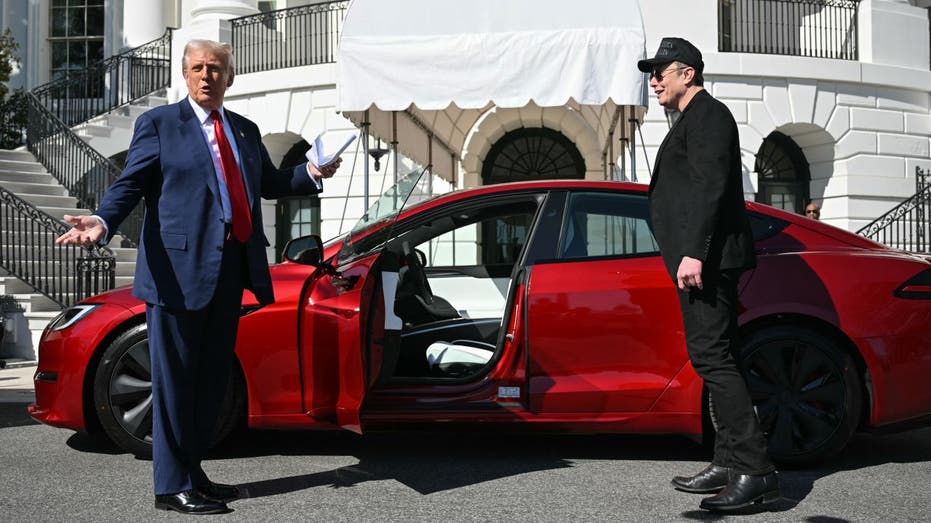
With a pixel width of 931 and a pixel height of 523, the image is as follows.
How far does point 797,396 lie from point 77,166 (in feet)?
43.5

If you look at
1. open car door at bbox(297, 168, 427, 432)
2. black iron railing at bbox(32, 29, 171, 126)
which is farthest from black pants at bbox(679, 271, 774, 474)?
black iron railing at bbox(32, 29, 171, 126)

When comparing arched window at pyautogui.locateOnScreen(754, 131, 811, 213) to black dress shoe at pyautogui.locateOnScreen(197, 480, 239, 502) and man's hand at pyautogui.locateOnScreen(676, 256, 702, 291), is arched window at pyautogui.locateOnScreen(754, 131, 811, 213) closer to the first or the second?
man's hand at pyautogui.locateOnScreen(676, 256, 702, 291)

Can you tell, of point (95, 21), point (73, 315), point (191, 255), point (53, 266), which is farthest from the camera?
point (95, 21)

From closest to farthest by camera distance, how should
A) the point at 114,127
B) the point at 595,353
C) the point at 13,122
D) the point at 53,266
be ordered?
the point at 595,353 → the point at 53,266 → the point at 114,127 → the point at 13,122

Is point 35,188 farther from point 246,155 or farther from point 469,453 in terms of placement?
point 246,155

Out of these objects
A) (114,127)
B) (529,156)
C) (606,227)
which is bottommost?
(606,227)

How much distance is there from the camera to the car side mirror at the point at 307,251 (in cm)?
416

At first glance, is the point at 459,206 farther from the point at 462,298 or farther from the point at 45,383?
the point at 45,383

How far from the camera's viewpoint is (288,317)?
4.25 meters

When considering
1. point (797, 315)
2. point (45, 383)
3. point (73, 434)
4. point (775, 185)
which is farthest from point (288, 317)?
point (775, 185)

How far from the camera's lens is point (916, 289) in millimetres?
4316

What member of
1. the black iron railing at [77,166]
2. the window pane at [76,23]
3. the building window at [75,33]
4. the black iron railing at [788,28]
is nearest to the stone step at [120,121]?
the black iron railing at [77,166]

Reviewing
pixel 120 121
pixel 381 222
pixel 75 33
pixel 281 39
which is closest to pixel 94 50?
pixel 75 33

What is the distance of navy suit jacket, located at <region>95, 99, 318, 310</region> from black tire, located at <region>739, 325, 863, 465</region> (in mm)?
2466
